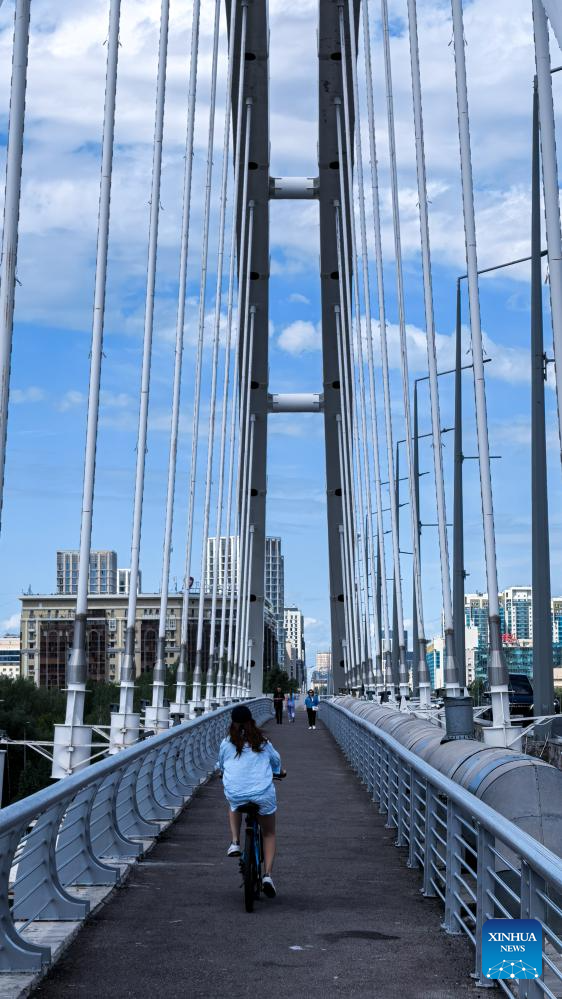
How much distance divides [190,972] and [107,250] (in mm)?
12725

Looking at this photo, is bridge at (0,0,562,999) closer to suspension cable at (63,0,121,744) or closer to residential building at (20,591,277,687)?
suspension cable at (63,0,121,744)

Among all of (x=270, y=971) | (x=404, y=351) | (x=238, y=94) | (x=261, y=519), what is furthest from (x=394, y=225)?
(x=261, y=519)

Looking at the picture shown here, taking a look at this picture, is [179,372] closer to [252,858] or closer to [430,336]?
[430,336]

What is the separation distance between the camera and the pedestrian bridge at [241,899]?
6711 mm

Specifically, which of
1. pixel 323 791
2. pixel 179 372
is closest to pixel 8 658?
pixel 179 372

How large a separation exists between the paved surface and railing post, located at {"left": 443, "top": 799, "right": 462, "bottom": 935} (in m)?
0.09

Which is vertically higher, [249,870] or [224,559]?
[224,559]

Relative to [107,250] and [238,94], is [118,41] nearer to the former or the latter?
[107,250]

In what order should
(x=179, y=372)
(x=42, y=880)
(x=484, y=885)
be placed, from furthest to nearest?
(x=179, y=372)
(x=42, y=880)
(x=484, y=885)

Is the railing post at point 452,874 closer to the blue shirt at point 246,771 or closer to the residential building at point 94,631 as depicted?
the blue shirt at point 246,771

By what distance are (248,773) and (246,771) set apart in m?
0.02

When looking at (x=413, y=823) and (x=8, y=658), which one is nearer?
(x=413, y=823)

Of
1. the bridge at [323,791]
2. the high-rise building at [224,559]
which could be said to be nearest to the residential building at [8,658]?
the high-rise building at [224,559]

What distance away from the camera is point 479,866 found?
23.3 ft
